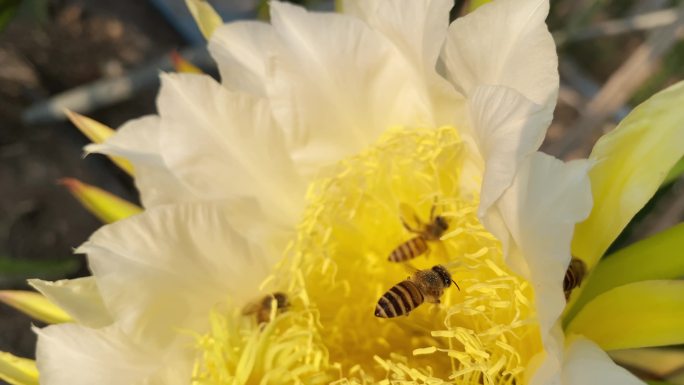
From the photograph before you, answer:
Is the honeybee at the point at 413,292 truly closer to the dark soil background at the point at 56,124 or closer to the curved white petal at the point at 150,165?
the curved white petal at the point at 150,165

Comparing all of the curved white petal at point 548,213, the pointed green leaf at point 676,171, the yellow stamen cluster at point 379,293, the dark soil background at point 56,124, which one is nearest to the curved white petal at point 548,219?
the curved white petal at point 548,213

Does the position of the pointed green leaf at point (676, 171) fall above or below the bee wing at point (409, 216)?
above

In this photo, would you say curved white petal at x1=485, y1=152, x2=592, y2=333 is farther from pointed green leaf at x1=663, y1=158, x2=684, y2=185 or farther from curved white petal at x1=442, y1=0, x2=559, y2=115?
pointed green leaf at x1=663, y1=158, x2=684, y2=185

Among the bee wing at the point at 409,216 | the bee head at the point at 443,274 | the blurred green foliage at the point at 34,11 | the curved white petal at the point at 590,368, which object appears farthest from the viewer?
the blurred green foliage at the point at 34,11

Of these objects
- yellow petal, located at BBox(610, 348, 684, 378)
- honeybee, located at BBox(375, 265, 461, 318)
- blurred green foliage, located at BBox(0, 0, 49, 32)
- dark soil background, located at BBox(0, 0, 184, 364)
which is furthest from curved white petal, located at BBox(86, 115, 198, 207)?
dark soil background, located at BBox(0, 0, 184, 364)

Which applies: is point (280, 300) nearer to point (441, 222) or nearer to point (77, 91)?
point (441, 222)

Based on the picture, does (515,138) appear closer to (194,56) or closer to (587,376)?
(587,376)
